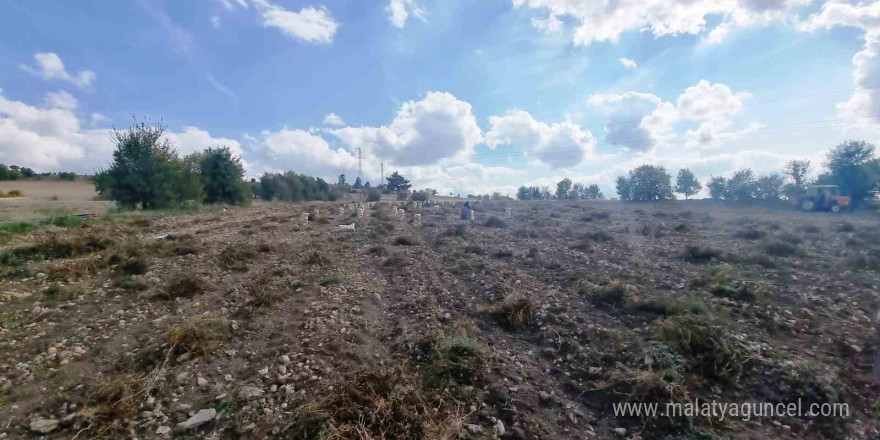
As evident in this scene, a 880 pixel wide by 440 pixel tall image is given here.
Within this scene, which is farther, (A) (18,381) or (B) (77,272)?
(B) (77,272)

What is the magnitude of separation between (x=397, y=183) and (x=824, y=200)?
191 ft

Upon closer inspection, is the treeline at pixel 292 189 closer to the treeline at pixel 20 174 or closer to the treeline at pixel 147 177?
the treeline at pixel 147 177

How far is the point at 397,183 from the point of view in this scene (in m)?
73.4

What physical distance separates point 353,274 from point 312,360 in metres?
4.30

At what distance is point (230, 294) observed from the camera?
7.50m

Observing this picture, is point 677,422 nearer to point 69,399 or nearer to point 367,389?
point 367,389

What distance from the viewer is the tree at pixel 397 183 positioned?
72.2 m

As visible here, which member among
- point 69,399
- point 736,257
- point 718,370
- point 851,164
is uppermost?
point 851,164

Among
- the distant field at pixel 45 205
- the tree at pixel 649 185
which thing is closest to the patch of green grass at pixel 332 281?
the distant field at pixel 45 205

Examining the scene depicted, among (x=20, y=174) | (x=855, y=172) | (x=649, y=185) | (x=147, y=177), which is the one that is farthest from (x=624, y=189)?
(x=20, y=174)

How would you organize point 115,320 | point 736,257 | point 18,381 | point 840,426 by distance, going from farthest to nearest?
point 736,257
point 115,320
point 18,381
point 840,426

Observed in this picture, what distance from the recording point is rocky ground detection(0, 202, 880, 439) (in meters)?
3.96

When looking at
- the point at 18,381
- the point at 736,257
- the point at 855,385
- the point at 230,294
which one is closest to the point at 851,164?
the point at 736,257

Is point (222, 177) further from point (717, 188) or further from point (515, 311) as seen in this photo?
point (717, 188)
